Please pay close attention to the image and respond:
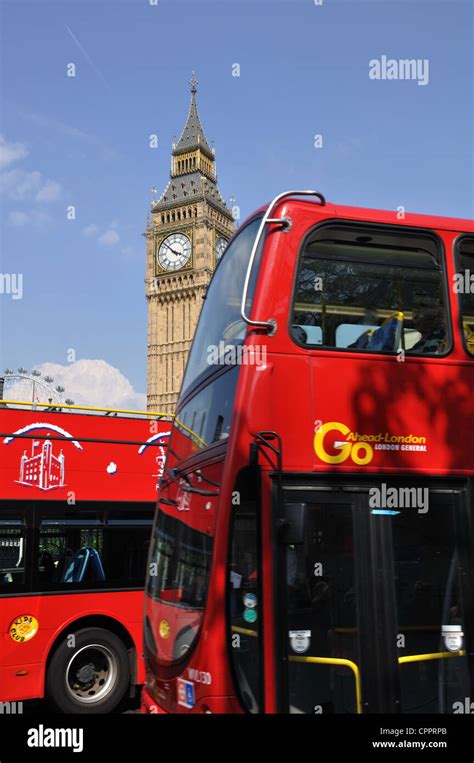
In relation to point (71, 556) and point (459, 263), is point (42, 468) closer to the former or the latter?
point (71, 556)

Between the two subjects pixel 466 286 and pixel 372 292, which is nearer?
pixel 372 292

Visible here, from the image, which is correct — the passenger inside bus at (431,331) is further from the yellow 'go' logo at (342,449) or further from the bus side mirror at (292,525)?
the bus side mirror at (292,525)

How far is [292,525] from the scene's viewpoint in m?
4.57

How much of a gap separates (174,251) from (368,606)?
8485 cm

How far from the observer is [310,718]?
452 centimetres

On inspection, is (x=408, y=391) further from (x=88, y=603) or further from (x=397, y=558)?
(x=88, y=603)

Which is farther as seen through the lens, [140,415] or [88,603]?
[140,415]

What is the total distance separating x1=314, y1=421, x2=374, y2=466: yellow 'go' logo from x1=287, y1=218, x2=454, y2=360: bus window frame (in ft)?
1.83

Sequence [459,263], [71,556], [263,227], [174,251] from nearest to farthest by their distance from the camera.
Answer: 1. [263,227]
2. [459,263]
3. [71,556]
4. [174,251]

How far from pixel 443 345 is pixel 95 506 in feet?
18.5

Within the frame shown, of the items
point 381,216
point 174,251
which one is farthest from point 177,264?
point 381,216

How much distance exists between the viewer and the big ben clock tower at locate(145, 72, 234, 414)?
3359 inches

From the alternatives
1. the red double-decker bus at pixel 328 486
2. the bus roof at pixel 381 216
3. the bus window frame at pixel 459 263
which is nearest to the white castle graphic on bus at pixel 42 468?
the red double-decker bus at pixel 328 486

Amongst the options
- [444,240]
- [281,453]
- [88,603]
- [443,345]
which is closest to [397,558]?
[281,453]
